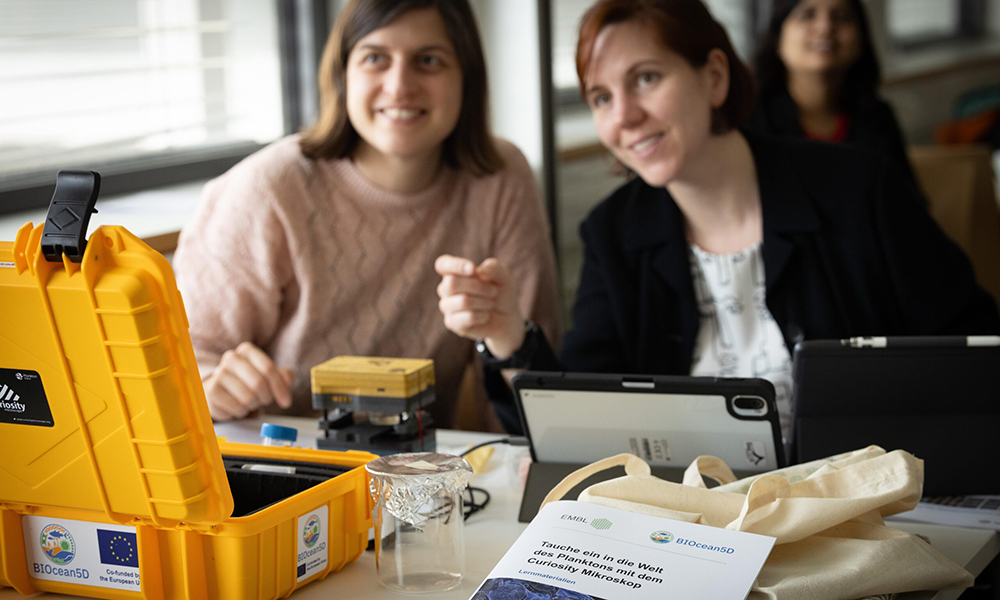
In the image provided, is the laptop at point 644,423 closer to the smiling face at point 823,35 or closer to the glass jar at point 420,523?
the glass jar at point 420,523

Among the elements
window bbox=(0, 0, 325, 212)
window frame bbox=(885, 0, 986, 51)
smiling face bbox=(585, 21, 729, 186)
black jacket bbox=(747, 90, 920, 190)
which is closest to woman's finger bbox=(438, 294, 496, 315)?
smiling face bbox=(585, 21, 729, 186)

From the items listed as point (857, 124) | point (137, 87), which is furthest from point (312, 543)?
point (857, 124)

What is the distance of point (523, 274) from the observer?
198 centimetres

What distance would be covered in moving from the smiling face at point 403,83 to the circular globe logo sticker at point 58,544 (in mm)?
1048

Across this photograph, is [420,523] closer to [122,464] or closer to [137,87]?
[122,464]

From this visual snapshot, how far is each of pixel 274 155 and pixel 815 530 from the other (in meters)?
1.31

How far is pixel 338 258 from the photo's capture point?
6.12 ft

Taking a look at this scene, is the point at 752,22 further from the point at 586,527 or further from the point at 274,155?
the point at 586,527

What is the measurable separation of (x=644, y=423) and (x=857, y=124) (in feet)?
7.08

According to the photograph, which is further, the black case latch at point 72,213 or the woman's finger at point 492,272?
the woman's finger at point 492,272

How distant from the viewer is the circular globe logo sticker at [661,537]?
89 centimetres

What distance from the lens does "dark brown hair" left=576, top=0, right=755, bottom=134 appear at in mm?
1649

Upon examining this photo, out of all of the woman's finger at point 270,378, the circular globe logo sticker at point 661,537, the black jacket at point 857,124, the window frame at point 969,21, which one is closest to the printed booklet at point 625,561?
the circular globe logo sticker at point 661,537

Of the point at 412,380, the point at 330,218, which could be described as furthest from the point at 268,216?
the point at 412,380
